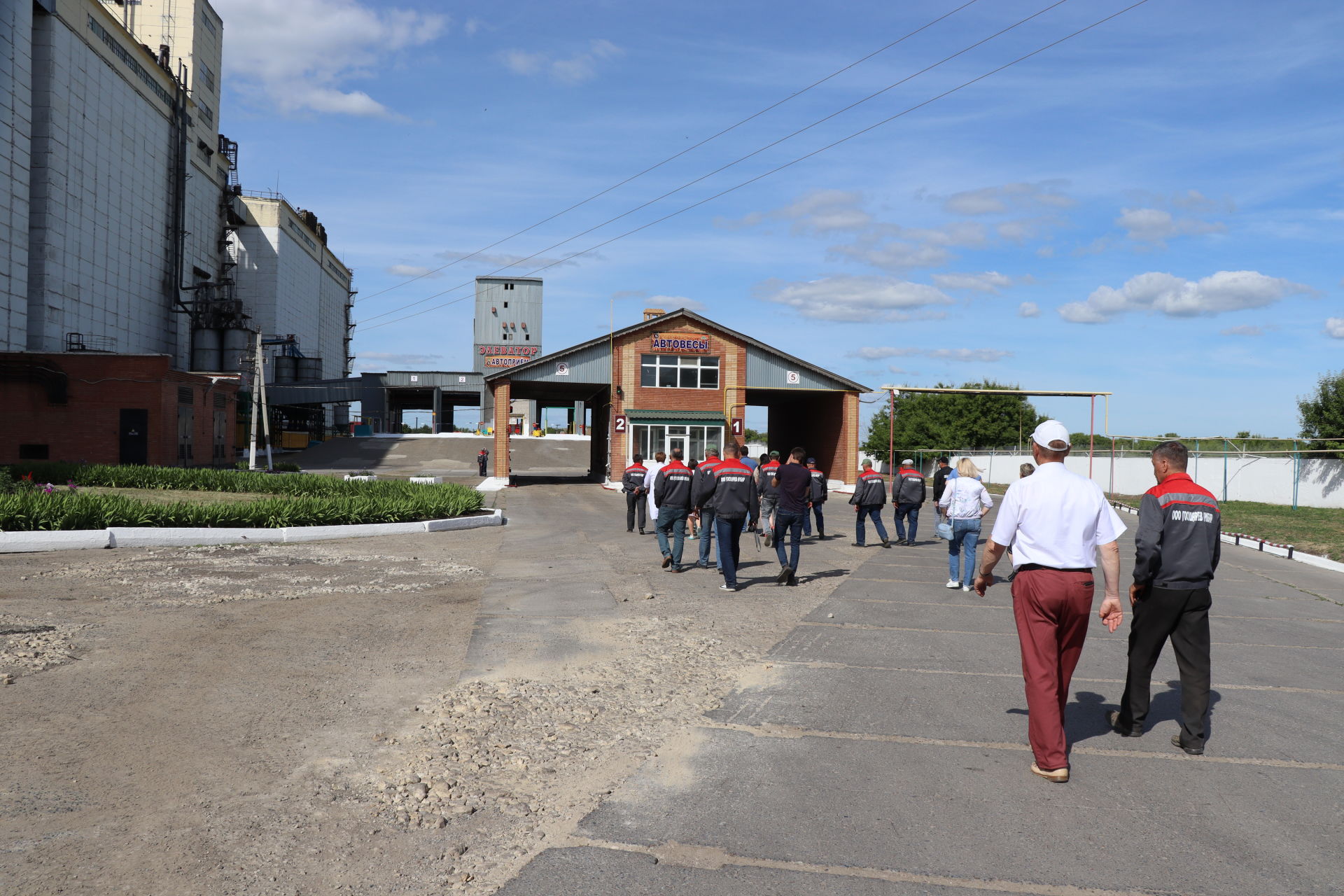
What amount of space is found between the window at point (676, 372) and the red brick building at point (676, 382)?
0.03m

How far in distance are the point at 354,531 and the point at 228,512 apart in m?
2.19

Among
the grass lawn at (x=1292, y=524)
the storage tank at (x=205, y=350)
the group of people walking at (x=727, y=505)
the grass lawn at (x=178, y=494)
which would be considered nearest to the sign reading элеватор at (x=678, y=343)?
the grass lawn at (x=1292, y=524)

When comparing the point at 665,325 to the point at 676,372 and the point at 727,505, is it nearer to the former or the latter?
the point at 676,372

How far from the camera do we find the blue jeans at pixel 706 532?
1318 cm

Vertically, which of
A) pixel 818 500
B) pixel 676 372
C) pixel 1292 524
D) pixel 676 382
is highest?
pixel 676 372

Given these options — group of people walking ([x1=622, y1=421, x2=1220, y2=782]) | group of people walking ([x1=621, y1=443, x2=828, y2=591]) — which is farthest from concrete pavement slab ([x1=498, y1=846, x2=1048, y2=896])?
group of people walking ([x1=621, y1=443, x2=828, y2=591])

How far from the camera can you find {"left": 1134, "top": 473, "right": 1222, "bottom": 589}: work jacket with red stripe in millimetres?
5977

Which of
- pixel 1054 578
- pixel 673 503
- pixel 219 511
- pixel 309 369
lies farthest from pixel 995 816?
pixel 309 369

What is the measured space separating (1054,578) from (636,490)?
48.2 feet

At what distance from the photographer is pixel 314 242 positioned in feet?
286

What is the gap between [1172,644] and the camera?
6.02 metres

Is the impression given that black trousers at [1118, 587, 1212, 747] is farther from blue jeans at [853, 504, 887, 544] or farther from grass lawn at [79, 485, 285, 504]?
grass lawn at [79, 485, 285, 504]

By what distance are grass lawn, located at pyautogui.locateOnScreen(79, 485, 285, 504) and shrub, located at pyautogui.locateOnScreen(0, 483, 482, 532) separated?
185 cm

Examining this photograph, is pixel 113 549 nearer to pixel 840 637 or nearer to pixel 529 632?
pixel 529 632
